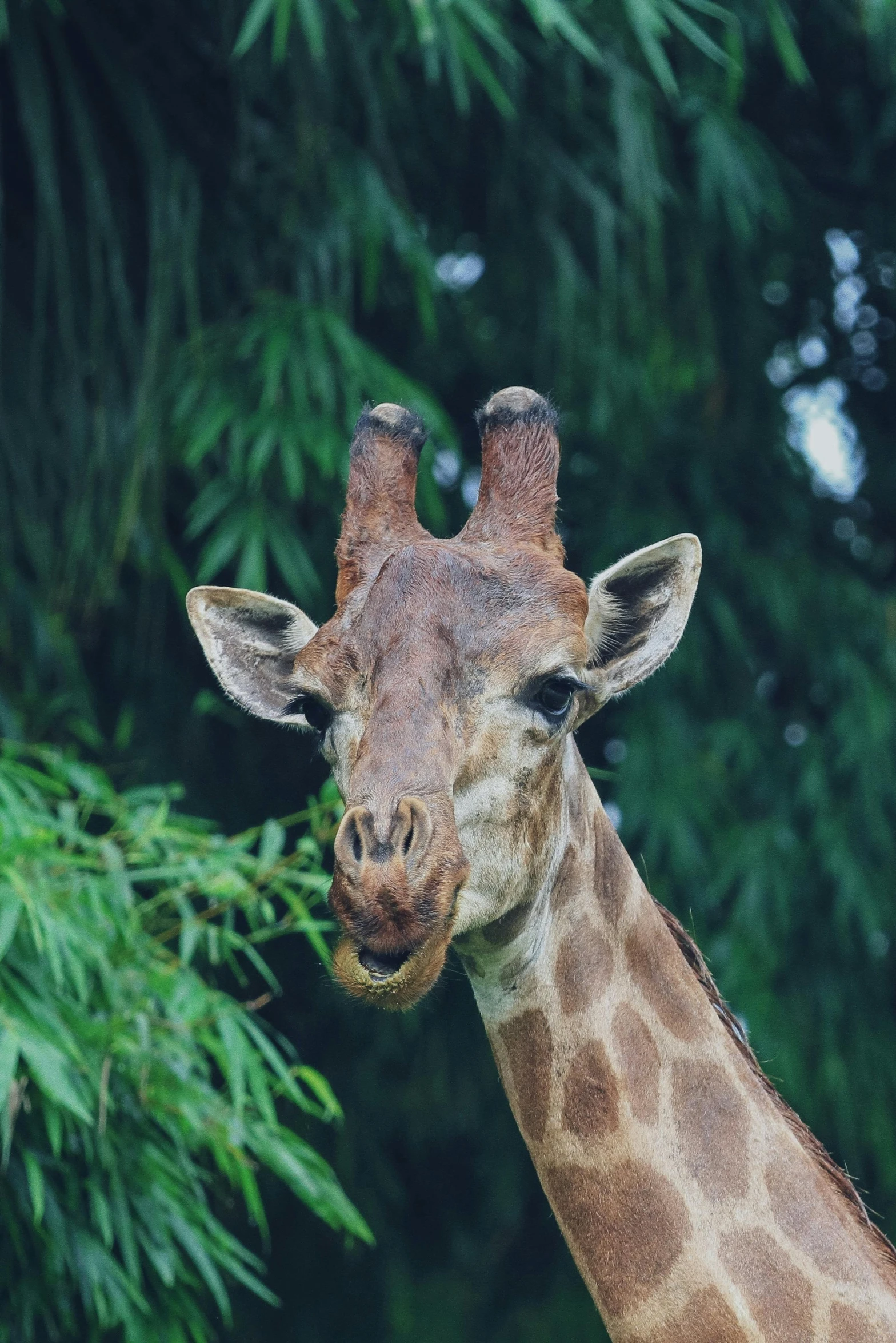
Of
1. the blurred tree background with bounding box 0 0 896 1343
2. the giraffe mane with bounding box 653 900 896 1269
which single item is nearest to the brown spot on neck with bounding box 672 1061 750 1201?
the giraffe mane with bounding box 653 900 896 1269

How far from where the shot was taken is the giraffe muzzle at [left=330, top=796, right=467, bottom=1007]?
5.68 feet

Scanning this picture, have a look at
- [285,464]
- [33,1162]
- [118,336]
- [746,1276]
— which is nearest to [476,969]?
[746,1276]

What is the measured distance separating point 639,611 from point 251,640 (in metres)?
0.63

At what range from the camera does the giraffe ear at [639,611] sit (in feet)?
7.14

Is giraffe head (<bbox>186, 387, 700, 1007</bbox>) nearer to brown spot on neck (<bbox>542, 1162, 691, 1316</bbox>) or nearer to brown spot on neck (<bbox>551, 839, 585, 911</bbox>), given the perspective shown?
brown spot on neck (<bbox>551, 839, 585, 911</bbox>)

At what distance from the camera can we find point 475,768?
6.46 ft

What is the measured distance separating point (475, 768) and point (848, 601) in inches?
132

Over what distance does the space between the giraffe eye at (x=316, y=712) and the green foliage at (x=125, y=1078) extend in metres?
0.99

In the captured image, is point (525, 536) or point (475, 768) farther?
point (525, 536)

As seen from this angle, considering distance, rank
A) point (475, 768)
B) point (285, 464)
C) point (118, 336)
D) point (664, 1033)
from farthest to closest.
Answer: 1. point (118, 336)
2. point (285, 464)
3. point (664, 1033)
4. point (475, 768)

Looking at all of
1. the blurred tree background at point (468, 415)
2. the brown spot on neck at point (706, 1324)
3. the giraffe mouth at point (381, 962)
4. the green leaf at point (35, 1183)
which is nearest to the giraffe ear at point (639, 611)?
the giraffe mouth at point (381, 962)

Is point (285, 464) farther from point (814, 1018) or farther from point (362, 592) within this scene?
point (814, 1018)

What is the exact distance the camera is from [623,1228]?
2.01 m

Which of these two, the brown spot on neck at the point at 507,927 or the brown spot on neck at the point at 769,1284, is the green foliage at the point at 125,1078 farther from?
the brown spot on neck at the point at 769,1284
